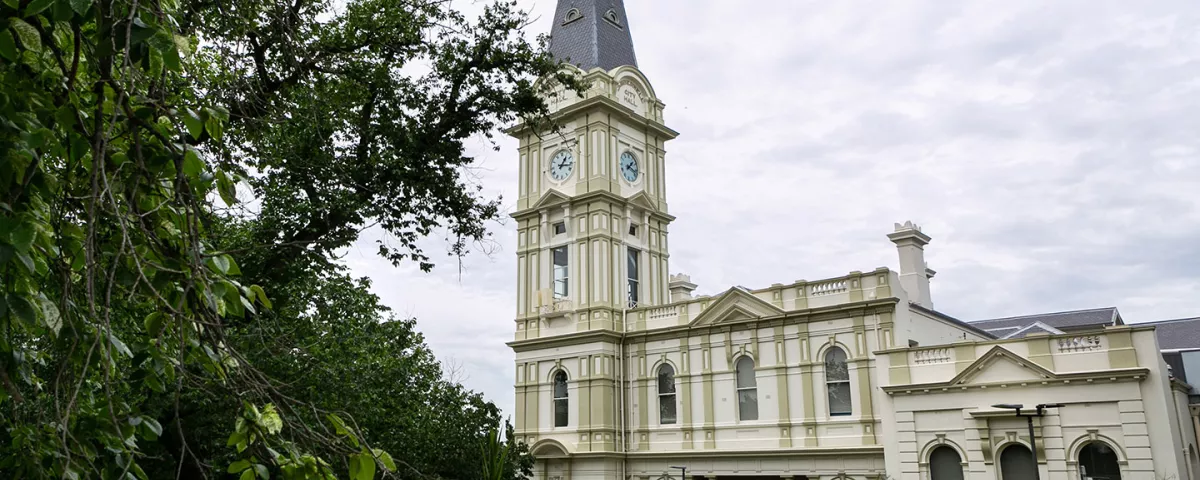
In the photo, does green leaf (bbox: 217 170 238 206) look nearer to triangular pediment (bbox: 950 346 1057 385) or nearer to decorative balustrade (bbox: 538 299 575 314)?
triangular pediment (bbox: 950 346 1057 385)

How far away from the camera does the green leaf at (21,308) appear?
11.0ft

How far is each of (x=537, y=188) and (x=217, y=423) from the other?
21.6 m

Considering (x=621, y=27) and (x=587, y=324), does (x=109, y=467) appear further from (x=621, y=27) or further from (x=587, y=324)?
(x=621, y=27)

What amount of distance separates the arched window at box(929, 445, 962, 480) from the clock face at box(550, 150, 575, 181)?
16.6 meters

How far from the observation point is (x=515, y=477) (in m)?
28.6

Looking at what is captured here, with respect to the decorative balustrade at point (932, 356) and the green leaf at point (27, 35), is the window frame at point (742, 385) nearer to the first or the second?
the decorative balustrade at point (932, 356)

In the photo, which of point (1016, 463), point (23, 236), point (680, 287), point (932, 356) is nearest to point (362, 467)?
point (23, 236)

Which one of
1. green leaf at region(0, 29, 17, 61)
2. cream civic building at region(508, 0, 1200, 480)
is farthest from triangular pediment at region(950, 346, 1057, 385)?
green leaf at region(0, 29, 17, 61)

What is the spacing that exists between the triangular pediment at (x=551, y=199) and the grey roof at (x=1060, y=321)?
684 inches

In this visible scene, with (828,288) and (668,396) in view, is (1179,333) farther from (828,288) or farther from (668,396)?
(668,396)

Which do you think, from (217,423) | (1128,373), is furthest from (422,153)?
(1128,373)

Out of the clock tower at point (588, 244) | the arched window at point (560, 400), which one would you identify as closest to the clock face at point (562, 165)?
the clock tower at point (588, 244)

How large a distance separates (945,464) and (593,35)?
20.9m

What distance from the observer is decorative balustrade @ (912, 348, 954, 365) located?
78.8 ft
